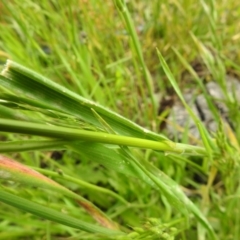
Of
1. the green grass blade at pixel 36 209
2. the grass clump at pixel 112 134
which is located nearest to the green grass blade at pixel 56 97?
the grass clump at pixel 112 134

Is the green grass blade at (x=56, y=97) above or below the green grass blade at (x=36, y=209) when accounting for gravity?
above

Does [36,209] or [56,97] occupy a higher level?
[56,97]

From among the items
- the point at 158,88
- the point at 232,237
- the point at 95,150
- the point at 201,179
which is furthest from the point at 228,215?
the point at 158,88

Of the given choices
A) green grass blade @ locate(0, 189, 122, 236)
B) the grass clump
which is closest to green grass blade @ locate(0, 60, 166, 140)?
the grass clump

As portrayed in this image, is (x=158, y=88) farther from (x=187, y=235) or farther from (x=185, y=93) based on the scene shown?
(x=187, y=235)

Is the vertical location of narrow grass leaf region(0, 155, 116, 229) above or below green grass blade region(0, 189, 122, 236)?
above

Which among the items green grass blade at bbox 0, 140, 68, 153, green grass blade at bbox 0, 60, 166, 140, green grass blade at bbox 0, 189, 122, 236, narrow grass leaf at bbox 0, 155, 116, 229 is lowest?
green grass blade at bbox 0, 189, 122, 236

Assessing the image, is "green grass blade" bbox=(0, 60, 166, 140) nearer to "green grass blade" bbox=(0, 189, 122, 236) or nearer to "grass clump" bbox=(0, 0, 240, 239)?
"grass clump" bbox=(0, 0, 240, 239)

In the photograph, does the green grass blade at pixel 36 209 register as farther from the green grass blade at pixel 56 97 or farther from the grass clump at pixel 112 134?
the green grass blade at pixel 56 97
